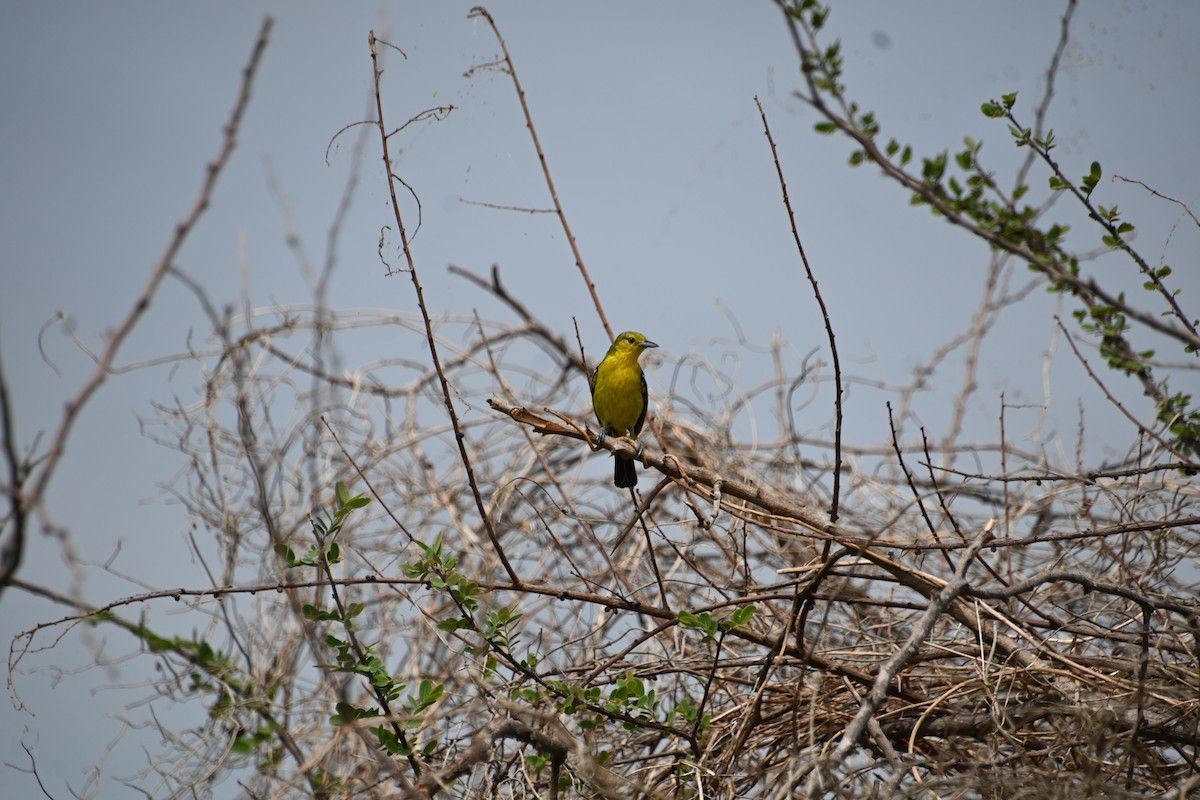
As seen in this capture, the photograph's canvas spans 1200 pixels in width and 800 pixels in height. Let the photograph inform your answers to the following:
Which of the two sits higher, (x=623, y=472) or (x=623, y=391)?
(x=623, y=391)

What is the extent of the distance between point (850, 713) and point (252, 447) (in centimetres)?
242

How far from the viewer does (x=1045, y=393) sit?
380cm

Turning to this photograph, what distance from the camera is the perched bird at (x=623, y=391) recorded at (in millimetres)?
5105

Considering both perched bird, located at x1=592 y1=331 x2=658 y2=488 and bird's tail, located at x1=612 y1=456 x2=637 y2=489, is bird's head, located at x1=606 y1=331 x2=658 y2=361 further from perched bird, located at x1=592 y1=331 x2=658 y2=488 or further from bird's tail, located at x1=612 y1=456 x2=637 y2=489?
bird's tail, located at x1=612 y1=456 x2=637 y2=489

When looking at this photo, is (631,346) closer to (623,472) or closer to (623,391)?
(623,391)

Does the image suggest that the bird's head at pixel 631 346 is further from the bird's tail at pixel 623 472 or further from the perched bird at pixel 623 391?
the bird's tail at pixel 623 472

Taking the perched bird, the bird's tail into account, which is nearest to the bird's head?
the perched bird

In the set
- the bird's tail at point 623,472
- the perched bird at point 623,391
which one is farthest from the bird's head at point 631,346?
the bird's tail at point 623,472

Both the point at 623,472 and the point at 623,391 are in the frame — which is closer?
the point at 623,472

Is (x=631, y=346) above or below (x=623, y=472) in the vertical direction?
above

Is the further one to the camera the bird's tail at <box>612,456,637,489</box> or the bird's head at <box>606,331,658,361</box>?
the bird's head at <box>606,331,658,361</box>

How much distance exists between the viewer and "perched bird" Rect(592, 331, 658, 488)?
5.11m

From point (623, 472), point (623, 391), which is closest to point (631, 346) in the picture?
point (623, 391)

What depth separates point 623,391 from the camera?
513 centimetres
